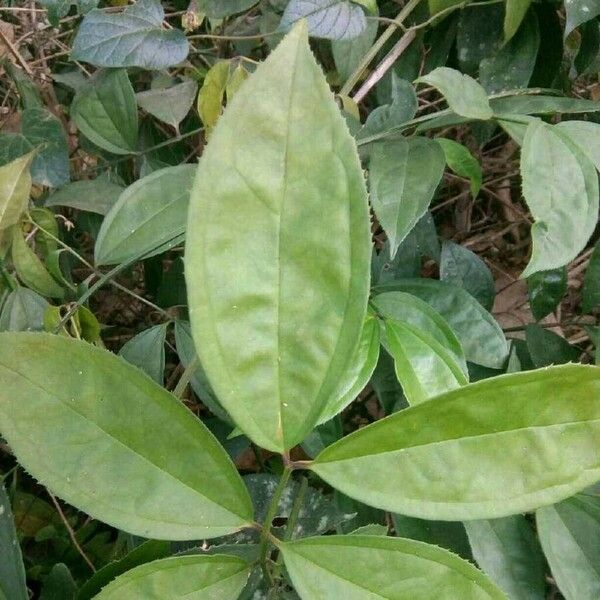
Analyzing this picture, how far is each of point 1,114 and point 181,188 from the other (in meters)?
0.53

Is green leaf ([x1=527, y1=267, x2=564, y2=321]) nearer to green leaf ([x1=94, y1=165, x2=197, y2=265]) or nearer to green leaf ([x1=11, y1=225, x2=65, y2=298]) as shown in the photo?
green leaf ([x1=94, y1=165, x2=197, y2=265])

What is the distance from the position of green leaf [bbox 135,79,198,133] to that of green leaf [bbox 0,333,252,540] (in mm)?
492

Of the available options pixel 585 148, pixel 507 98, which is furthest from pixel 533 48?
pixel 585 148

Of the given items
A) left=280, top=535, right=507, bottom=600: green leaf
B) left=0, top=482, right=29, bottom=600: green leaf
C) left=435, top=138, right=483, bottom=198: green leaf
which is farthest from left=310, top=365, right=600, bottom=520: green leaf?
left=435, top=138, right=483, bottom=198: green leaf

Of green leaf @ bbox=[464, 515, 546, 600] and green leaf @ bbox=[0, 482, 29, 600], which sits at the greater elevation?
green leaf @ bbox=[0, 482, 29, 600]

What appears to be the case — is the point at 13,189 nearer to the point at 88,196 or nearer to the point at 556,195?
the point at 88,196

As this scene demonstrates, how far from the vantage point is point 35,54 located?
1004 millimetres

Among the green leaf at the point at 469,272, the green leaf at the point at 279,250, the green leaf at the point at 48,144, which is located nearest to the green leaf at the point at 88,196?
the green leaf at the point at 48,144

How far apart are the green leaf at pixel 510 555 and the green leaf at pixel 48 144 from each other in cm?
58

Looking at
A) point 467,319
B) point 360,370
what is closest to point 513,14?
point 467,319

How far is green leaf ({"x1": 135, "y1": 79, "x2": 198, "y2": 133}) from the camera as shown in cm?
79

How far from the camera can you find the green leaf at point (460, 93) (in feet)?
1.74

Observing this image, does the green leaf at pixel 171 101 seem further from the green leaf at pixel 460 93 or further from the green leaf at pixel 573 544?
the green leaf at pixel 573 544

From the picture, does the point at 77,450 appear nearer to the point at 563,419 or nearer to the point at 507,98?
the point at 563,419
